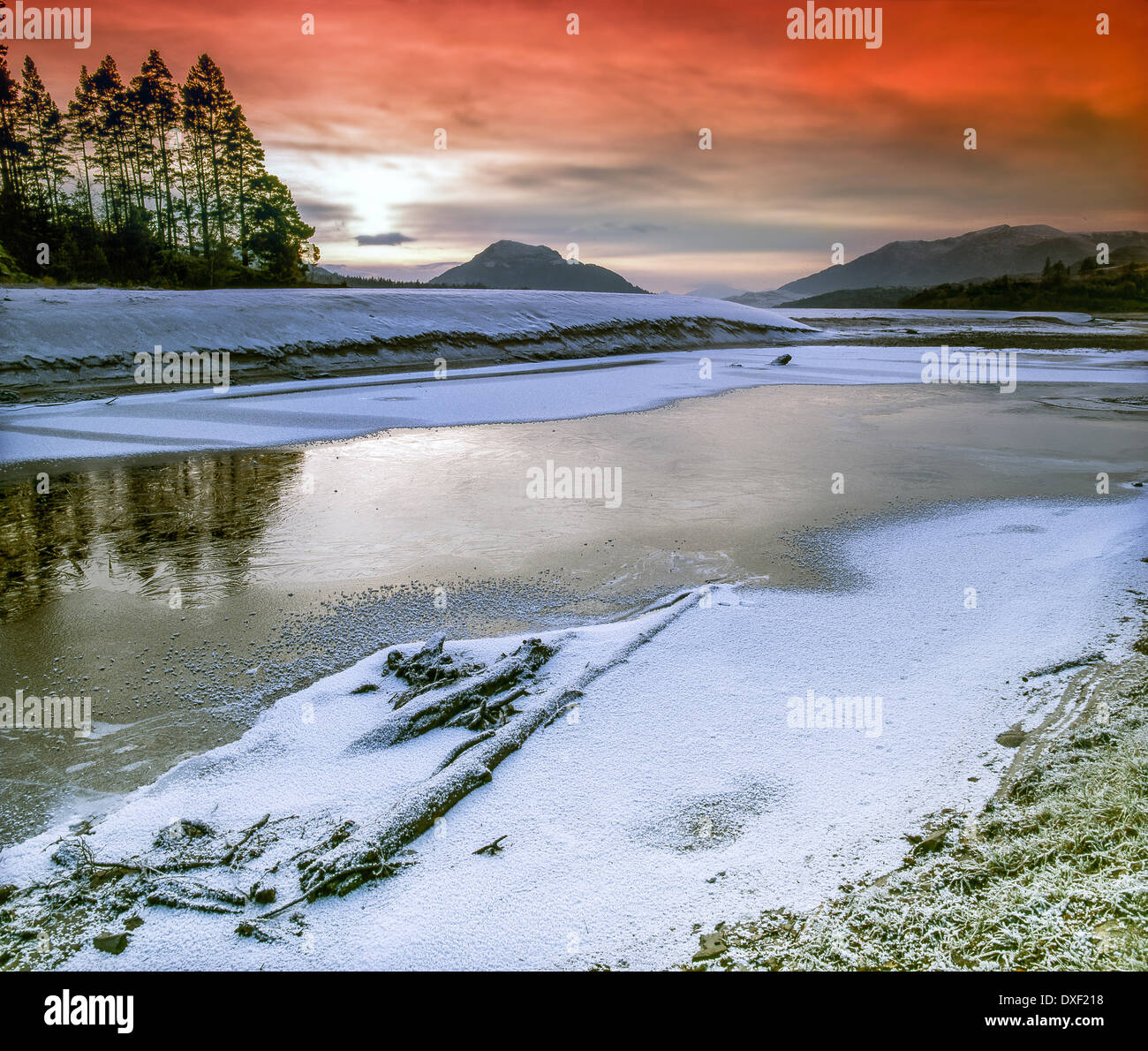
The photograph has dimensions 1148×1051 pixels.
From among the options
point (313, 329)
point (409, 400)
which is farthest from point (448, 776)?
point (313, 329)

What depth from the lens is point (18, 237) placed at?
102 feet

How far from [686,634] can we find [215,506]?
15.7 ft

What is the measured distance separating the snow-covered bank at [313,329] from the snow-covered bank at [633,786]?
1429 centimetres

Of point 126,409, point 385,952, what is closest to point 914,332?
point 126,409

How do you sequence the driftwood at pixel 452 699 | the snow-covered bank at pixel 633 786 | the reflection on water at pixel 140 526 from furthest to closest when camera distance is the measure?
the reflection on water at pixel 140 526 → the driftwood at pixel 452 699 → the snow-covered bank at pixel 633 786

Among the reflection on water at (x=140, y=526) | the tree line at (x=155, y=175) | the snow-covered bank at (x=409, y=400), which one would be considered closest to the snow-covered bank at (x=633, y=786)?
the reflection on water at (x=140, y=526)

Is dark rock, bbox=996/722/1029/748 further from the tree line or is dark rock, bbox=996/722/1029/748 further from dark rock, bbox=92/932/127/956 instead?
the tree line

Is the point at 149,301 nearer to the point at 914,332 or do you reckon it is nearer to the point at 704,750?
the point at 704,750

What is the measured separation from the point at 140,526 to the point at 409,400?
7715 millimetres

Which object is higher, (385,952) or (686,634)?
(686,634)

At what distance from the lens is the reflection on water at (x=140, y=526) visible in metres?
5.00

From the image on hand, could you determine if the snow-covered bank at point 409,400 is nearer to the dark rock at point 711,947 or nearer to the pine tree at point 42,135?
the dark rock at point 711,947

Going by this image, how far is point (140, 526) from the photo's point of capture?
6.24 meters

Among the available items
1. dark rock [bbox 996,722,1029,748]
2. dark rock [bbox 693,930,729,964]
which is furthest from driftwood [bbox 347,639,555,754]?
dark rock [bbox 996,722,1029,748]
